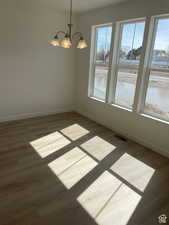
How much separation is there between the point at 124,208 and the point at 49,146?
1.74 meters

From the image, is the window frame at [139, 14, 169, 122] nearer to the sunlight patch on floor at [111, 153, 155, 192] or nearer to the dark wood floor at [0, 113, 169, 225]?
the dark wood floor at [0, 113, 169, 225]

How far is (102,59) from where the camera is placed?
4.23 meters

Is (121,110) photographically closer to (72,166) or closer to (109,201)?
(72,166)

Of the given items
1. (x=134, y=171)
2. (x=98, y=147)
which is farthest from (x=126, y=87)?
(x=134, y=171)

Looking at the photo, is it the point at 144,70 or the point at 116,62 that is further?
the point at 116,62

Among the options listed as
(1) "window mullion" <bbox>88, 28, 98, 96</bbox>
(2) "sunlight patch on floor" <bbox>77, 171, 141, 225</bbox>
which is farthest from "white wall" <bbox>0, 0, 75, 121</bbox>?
(2) "sunlight patch on floor" <bbox>77, 171, 141, 225</bbox>

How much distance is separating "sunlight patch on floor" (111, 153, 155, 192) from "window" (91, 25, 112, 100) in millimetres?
1917

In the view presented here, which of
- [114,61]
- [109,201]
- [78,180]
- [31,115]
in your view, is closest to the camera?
[109,201]

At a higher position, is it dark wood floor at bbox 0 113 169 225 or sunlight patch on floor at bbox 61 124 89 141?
sunlight patch on floor at bbox 61 124 89 141

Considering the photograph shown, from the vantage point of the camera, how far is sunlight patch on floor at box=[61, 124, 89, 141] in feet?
12.1

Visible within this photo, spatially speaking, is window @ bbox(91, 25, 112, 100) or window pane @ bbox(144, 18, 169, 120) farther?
window @ bbox(91, 25, 112, 100)

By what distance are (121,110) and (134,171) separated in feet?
4.90

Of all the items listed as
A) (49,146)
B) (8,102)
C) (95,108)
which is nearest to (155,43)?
(95,108)

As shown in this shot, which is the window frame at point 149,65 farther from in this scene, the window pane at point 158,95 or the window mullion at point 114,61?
the window mullion at point 114,61
